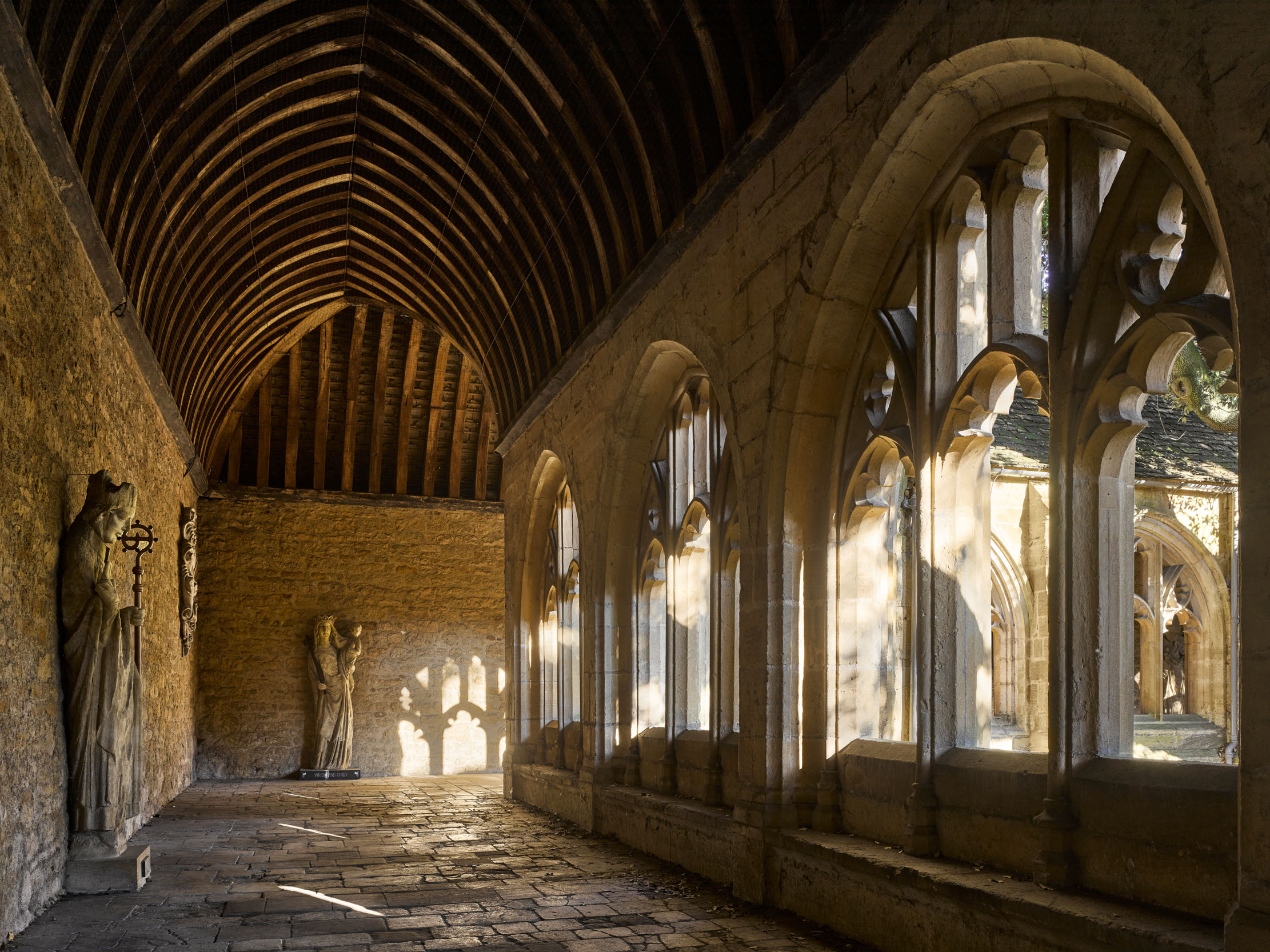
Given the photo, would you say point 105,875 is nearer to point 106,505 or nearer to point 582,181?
point 106,505

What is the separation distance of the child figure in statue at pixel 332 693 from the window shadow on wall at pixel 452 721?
0.77 m

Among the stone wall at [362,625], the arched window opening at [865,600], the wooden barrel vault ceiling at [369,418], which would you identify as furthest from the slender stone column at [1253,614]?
the stone wall at [362,625]

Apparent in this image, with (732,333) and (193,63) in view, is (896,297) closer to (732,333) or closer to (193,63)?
(732,333)

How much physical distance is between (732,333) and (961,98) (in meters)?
1.73

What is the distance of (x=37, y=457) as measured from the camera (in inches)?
178

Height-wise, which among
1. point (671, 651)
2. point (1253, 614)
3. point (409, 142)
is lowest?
point (671, 651)

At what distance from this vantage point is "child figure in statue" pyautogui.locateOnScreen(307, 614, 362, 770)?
41.1ft

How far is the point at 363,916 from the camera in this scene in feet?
14.5

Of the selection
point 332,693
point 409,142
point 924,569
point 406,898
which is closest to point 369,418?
point 332,693

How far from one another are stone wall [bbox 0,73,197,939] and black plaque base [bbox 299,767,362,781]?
6869mm

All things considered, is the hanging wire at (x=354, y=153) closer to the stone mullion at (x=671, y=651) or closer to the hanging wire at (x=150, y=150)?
the hanging wire at (x=150, y=150)

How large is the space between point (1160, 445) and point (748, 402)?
687 centimetres

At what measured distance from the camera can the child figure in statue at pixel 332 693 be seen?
12.5 m

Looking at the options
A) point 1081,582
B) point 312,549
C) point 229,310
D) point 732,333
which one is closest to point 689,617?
point 732,333
